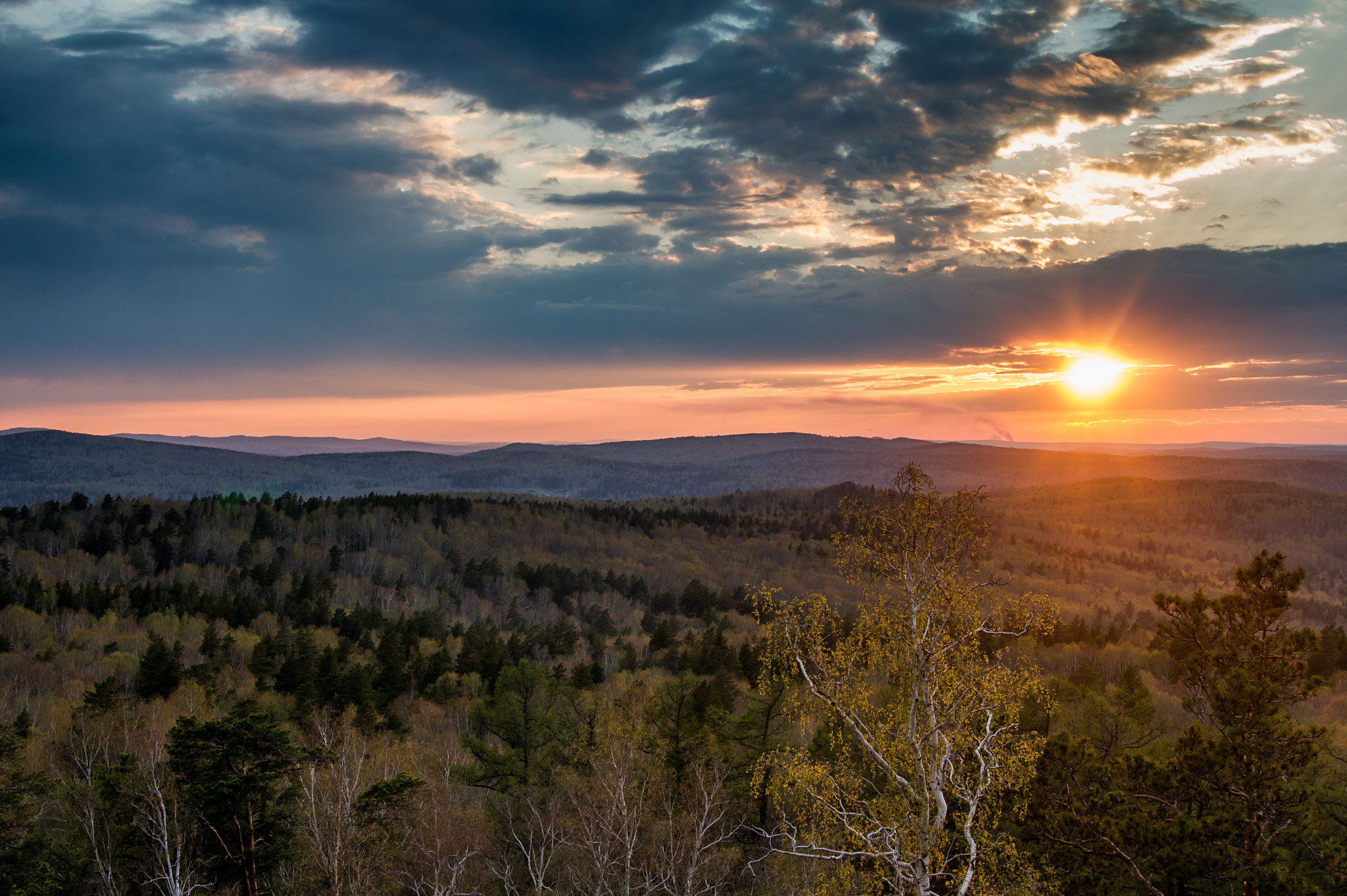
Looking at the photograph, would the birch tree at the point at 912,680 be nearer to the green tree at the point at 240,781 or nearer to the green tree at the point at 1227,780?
the green tree at the point at 1227,780

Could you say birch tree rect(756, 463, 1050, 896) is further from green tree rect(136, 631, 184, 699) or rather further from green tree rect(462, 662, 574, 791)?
green tree rect(136, 631, 184, 699)

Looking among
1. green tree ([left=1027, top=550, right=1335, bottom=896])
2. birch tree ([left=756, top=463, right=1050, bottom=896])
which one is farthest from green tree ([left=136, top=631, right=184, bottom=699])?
green tree ([left=1027, top=550, right=1335, bottom=896])

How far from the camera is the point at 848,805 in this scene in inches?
813

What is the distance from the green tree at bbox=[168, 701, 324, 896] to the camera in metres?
29.1

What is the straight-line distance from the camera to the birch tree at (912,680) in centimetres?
1678

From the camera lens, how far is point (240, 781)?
28.9 meters

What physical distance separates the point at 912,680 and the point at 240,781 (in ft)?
83.3

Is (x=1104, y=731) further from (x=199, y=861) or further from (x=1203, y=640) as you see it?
(x=199, y=861)

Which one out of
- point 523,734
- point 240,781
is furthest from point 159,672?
point 240,781

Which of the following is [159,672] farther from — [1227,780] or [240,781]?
[1227,780]

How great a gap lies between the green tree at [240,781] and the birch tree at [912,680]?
21.3m

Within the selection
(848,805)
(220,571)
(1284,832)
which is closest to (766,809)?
(848,805)

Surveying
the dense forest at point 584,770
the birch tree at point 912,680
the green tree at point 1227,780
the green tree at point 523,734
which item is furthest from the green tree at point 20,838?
the green tree at point 1227,780

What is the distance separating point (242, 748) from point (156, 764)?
11182 millimetres
